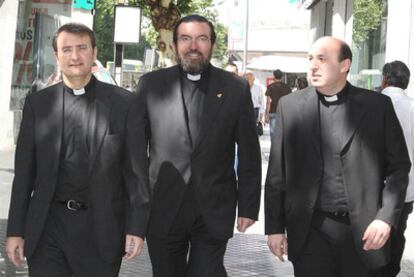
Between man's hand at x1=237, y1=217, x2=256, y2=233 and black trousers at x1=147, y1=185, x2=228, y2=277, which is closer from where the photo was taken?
black trousers at x1=147, y1=185, x2=228, y2=277

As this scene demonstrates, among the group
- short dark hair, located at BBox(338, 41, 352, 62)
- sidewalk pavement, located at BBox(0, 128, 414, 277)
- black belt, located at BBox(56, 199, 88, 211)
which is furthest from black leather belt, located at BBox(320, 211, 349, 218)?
sidewalk pavement, located at BBox(0, 128, 414, 277)

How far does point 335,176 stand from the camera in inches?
180

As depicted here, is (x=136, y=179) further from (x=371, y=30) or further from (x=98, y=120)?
(x=371, y=30)

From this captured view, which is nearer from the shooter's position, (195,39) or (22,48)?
(195,39)

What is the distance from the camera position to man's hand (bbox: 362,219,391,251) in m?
4.45

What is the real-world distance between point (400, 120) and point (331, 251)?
2357mm

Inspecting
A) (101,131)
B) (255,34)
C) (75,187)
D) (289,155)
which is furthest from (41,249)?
(255,34)

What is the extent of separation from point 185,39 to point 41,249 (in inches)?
59.5

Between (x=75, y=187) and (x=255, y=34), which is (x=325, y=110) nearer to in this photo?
(x=75, y=187)

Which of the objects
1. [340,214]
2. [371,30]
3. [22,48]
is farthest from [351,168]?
[22,48]

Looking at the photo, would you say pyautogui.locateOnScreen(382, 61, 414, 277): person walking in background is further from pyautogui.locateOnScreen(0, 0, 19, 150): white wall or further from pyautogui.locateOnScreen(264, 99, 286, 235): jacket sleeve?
pyautogui.locateOnScreen(0, 0, 19, 150): white wall

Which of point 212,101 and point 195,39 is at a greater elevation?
point 195,39

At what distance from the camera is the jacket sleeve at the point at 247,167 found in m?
5.06

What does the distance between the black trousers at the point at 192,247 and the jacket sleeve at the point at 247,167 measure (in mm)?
244
